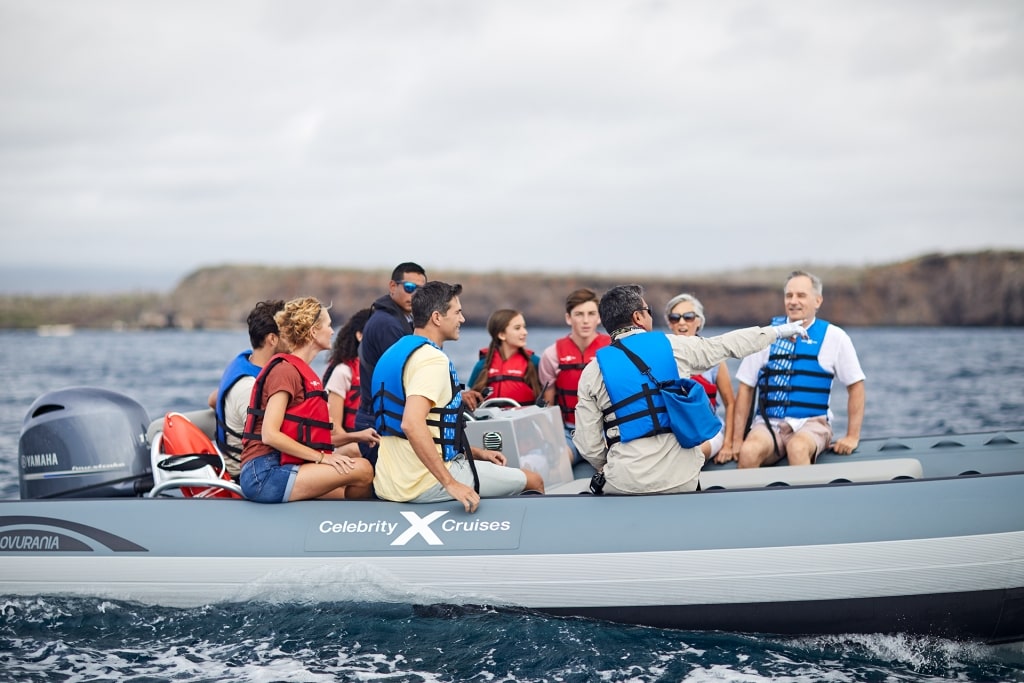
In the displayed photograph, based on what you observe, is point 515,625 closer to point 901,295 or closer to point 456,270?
point 901,295

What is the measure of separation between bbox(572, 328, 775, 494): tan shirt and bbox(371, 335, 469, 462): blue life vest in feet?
1.89

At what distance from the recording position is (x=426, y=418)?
162 inches

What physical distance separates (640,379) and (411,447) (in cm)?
116

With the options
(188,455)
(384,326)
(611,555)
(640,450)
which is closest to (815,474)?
(640,450)

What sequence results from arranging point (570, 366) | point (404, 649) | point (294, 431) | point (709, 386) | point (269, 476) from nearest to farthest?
point (404, 649), point (294, 431), point (269, 476), point (709, 386), point (570, 366)

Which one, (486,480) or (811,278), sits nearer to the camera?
(486,480)

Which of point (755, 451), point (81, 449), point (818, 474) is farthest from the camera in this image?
point (755, 451)

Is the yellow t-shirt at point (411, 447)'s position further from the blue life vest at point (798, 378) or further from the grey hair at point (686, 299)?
the blue life vest at point (798, 378)

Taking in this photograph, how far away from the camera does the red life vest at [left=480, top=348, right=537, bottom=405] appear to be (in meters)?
6.01

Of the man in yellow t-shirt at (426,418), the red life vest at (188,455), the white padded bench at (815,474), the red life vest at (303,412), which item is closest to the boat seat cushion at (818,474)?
the white padded bench at (815,474)

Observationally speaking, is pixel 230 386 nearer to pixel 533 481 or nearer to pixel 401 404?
pixel 401 404

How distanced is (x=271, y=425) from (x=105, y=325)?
76576 mm

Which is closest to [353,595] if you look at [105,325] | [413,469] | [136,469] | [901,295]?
[413,469]

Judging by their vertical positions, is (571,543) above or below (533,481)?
below
